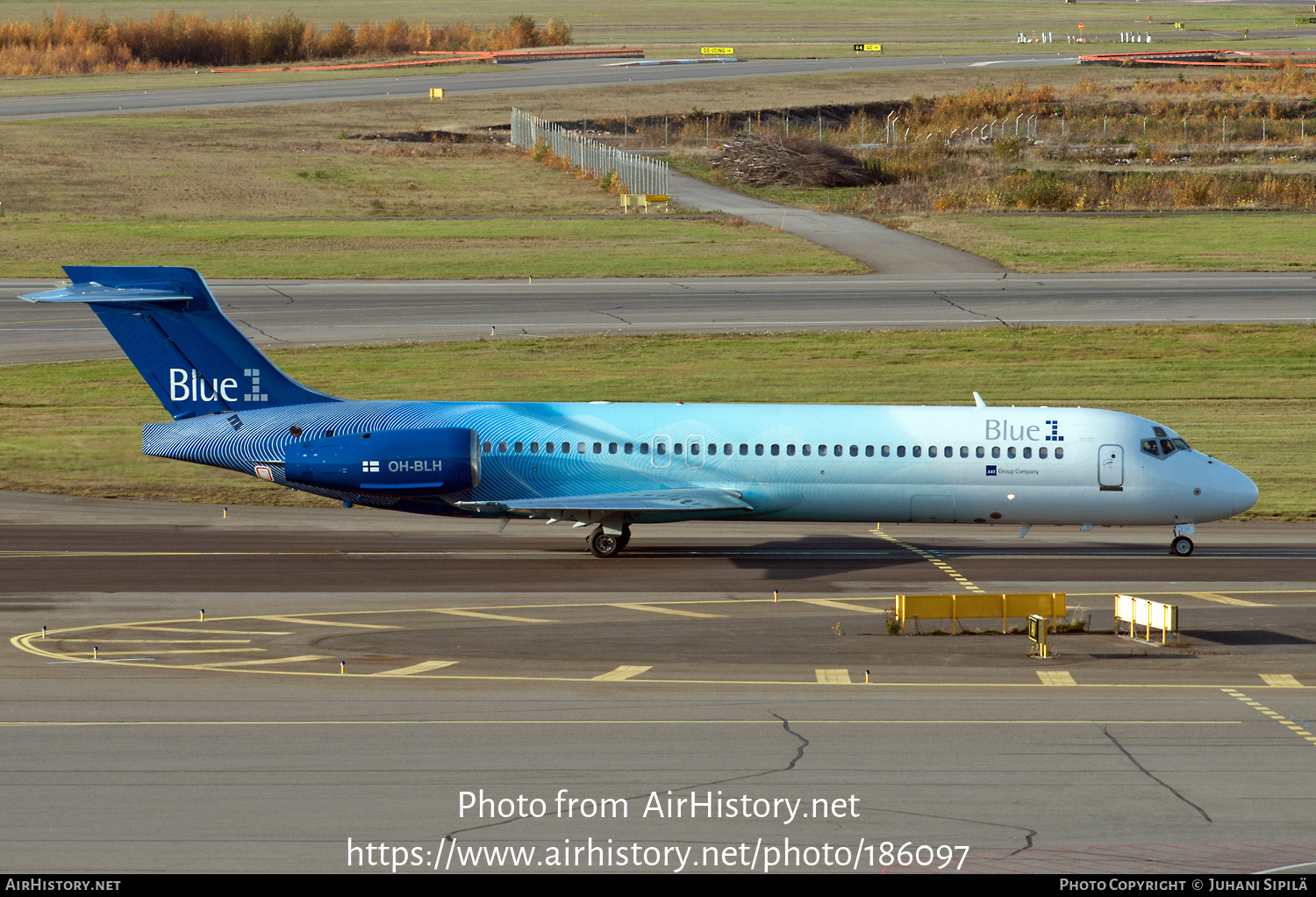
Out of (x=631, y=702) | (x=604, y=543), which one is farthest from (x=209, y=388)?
(x=631, y=702)

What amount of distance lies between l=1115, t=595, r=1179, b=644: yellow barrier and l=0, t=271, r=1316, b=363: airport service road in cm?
3340

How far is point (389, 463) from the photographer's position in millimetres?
32188

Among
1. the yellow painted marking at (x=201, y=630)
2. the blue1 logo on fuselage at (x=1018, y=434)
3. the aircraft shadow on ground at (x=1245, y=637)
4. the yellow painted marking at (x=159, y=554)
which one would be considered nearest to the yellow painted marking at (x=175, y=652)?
the yellow painted marking at (x=201, y=630)

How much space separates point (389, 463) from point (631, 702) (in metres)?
11.5

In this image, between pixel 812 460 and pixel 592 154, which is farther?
pixel 592 154

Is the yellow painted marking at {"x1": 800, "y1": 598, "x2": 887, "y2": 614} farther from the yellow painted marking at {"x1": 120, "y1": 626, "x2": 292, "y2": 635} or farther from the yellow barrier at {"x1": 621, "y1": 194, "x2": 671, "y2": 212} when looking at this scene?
the yellow barrier at {"x1": 621, "y1": 194, "x2": 671, "y2": 212}

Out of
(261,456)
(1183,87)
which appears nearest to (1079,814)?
(261,456)

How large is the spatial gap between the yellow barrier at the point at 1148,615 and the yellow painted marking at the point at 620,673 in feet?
30.1

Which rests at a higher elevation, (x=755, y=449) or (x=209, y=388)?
(x=209, y=388)

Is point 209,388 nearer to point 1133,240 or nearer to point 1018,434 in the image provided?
point 1018,434

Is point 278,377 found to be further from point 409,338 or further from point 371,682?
point 409,338

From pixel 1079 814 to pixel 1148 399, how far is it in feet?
114

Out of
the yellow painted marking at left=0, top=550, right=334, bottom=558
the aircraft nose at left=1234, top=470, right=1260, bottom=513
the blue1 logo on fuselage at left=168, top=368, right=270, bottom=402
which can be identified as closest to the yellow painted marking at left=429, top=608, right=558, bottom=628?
the yellow painted marking at left=0, top=550, right=334, bottom=558

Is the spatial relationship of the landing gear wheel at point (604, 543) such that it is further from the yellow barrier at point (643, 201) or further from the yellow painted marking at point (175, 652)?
the yellow barrier at point (643, 201)
